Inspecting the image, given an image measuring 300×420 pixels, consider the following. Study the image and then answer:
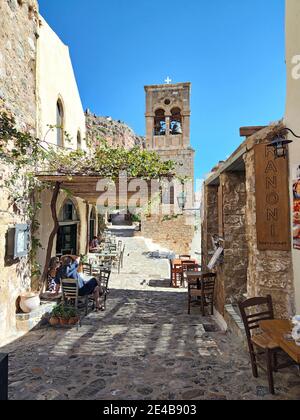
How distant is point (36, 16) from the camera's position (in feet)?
24.2

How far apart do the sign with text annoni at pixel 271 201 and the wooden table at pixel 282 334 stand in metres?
0.96

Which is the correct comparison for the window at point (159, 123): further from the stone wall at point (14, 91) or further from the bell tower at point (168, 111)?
the stone wall at point (14, 91)

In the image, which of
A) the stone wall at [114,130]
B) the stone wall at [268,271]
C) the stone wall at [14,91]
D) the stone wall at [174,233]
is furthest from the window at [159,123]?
the stone wall at [114,130]

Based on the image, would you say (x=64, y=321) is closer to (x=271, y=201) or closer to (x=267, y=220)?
(x=267, y=220)

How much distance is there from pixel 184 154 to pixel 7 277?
15.2 metres

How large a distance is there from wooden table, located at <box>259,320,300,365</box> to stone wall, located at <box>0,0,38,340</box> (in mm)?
4458

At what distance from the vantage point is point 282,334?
3.20 m

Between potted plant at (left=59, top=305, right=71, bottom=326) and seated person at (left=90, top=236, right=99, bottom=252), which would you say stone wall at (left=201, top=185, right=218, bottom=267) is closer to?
potted plant at (left=59, top=305, right=71, bottom=326)

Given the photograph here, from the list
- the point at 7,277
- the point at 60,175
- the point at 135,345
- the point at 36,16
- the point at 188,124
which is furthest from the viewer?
the point at 188,124

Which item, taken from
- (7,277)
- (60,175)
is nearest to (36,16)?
(60,175)

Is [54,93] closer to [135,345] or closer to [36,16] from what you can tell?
[36,16]

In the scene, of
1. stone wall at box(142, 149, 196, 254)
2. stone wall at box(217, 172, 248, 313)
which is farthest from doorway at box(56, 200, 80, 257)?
stone wall at box(142, 149, 196, 254)

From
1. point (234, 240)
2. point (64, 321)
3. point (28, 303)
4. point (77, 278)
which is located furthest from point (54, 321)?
point (234, 240)

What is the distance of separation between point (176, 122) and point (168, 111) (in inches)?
39.4
